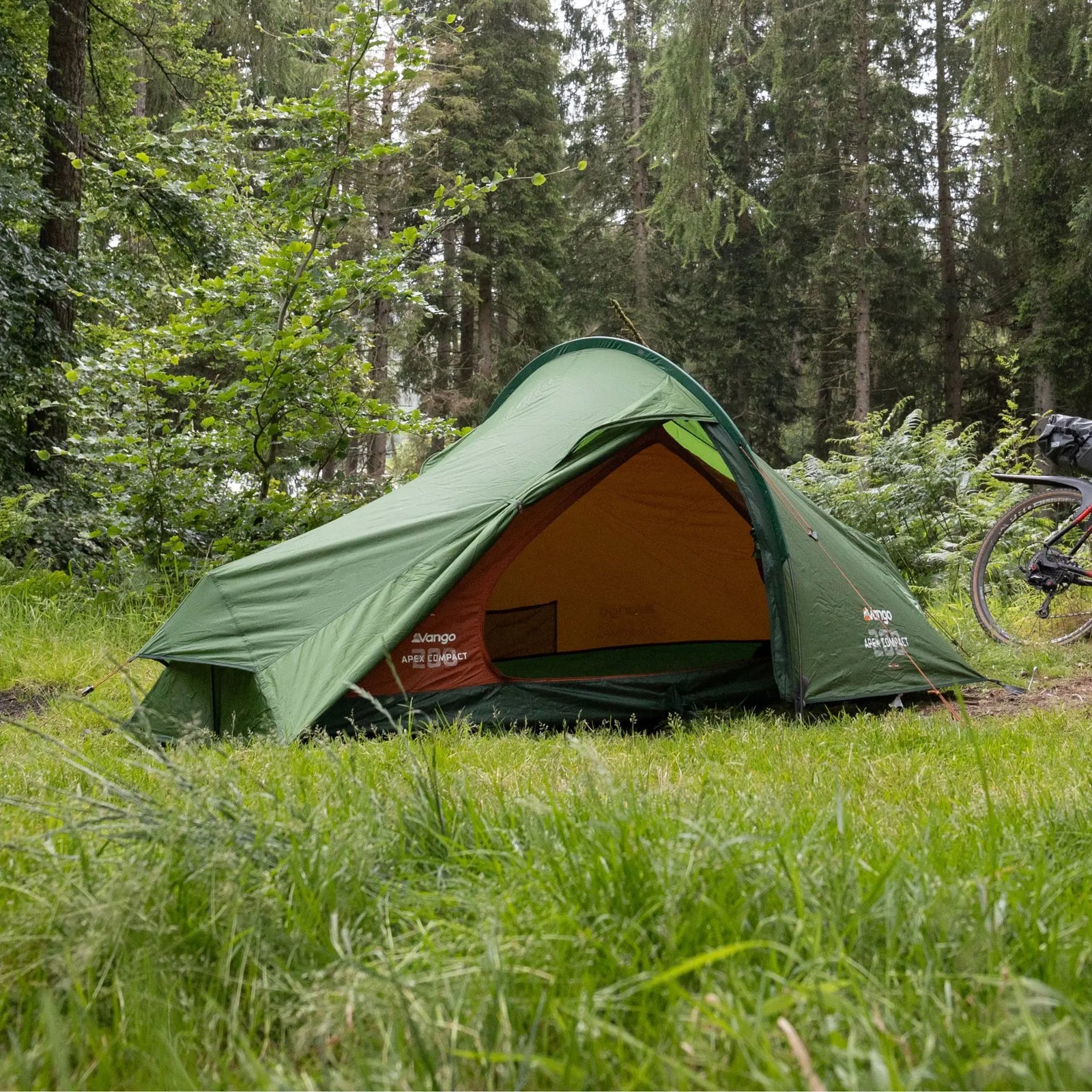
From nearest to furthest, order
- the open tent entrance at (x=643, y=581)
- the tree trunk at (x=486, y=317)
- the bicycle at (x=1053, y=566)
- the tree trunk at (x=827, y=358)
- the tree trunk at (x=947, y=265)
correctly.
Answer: the open tent entrance at (x=643, y=581) → the bicycle at (x=1053, y=566) → the tree trunk at (x=486, y=317) → the tree trunk at (x=947, y=265) → the tree trunk at (x=827, y=358)

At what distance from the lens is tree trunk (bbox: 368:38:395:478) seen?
15281mm

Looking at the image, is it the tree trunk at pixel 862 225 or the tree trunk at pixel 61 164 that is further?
the tree trunk at pixel 862 225

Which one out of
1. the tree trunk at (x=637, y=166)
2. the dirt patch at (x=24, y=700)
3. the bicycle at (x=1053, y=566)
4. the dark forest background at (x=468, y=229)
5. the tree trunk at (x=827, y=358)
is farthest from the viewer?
the tree trunk at (x=637, y=166)

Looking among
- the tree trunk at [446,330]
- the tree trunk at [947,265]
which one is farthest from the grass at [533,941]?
the tree trunk at [947,265]

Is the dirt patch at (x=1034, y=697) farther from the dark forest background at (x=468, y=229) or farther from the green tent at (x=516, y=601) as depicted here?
the dark forest background at (x=468, y=229)

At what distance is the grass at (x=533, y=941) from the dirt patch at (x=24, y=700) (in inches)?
103

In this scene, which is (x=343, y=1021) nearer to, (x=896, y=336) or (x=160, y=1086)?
(x=160, y=1086)

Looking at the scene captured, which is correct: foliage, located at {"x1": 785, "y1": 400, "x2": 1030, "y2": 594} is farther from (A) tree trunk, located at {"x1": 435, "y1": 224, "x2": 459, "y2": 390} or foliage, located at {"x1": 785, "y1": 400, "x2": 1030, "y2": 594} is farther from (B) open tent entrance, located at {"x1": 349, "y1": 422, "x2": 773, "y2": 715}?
(A) tree trunk, located at {"x1": 435, "y1": 224, "x2": 459, "y2": 390}

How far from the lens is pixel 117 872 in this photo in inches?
52.1

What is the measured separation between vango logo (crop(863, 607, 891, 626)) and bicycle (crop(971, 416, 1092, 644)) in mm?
1446

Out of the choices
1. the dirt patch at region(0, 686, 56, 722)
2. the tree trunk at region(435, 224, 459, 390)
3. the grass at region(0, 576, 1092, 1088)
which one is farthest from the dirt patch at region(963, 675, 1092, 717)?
the tree trunk at region(435, 224, 459, 390)

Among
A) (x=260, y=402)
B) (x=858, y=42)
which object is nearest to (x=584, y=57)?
(x=858, y=42)

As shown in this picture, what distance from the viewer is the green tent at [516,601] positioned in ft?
11.4

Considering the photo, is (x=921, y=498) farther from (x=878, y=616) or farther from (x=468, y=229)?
(x=468, y=229)
